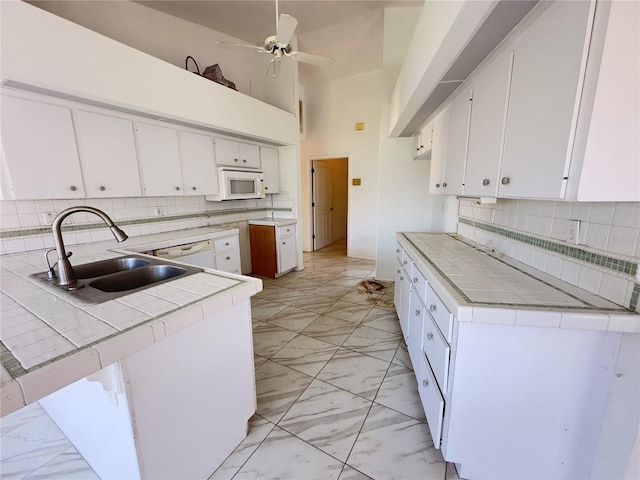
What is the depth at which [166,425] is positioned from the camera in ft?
3.50

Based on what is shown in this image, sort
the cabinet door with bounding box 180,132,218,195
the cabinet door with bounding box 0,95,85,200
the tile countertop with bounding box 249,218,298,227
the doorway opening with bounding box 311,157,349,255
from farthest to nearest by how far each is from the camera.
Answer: the doorway opening with bounding box 311,157,349,255
the tile countertop with bounding box 249,218,298,227
the cabinet door with bounding box 180,132,218,195
the cabinet door with bounding box 0,95,85,200

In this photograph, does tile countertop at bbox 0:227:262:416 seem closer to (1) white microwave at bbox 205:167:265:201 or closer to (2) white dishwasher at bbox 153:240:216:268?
(2) white dishwasher at bbox 153:240:216:268

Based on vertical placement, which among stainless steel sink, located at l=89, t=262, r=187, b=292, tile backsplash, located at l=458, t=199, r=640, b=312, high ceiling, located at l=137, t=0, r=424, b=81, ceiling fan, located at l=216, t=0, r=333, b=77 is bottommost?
stainless steel sink, located at l=89, t=262, r=187, b=292

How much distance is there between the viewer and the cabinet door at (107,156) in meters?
2.14

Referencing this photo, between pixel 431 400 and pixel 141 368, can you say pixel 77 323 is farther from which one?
pixel 431 400

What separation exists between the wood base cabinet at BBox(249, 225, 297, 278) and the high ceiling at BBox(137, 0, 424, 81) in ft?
7.97

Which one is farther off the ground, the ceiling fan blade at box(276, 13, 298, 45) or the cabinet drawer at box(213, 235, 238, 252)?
the ceiling fan blade at box(276, 13, 298, 45)

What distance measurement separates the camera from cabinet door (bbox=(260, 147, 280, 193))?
13.3 feet

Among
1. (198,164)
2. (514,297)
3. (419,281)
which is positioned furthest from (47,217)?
(514,297)

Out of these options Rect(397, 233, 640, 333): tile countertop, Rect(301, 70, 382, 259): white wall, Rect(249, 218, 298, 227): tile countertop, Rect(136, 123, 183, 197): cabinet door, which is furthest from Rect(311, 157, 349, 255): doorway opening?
Rect(397, 233, 640, 333): tile countertop

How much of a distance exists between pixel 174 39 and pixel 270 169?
195 centimetres

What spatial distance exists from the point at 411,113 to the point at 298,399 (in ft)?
8.86

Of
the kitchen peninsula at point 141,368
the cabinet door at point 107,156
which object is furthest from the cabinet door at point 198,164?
the kitchen peninsula at point 141,368

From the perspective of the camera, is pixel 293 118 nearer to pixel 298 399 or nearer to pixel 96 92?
pixel 96 92
